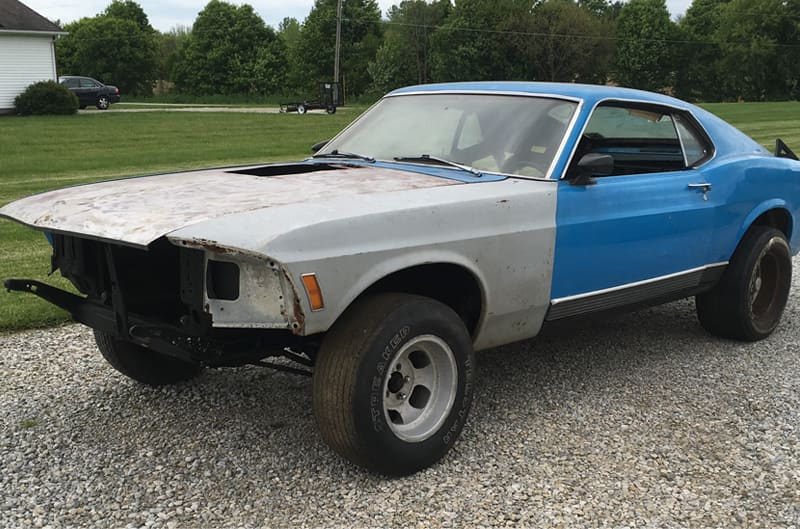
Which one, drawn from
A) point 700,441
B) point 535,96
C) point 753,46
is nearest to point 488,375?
point 700,441

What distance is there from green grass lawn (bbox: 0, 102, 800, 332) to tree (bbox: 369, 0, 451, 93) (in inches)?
1492

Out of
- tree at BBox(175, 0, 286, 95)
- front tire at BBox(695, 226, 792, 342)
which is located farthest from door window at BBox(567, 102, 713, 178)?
tree at BBox(175, 0, 286, 95)

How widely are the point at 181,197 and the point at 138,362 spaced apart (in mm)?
1238

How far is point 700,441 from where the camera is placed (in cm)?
386

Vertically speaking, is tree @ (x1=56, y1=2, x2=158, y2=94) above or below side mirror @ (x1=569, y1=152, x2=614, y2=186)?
above

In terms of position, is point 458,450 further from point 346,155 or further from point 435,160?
point 346,155

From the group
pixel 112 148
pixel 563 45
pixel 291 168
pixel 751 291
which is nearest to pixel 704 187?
pixel 751 291

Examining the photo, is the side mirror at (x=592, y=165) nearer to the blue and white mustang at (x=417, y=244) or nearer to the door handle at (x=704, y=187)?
the blue and white mustang at (x=417, y=244)

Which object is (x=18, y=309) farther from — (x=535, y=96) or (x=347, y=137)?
(x=535, y=96)

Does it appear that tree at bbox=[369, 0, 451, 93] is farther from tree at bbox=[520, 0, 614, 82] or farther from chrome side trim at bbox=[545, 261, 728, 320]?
chrome side trim at bbox=[545, 261, 728, 320]

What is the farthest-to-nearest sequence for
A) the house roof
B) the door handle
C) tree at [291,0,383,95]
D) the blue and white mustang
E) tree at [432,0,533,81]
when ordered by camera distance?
tree at [291,0,383,95] < tree at [432,0,533,81] < the house roof < the door handle < the blue and white mustang

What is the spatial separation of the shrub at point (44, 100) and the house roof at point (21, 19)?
3.09 m

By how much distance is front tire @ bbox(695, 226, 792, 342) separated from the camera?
516 cm

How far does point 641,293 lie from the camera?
4520 millimetres
